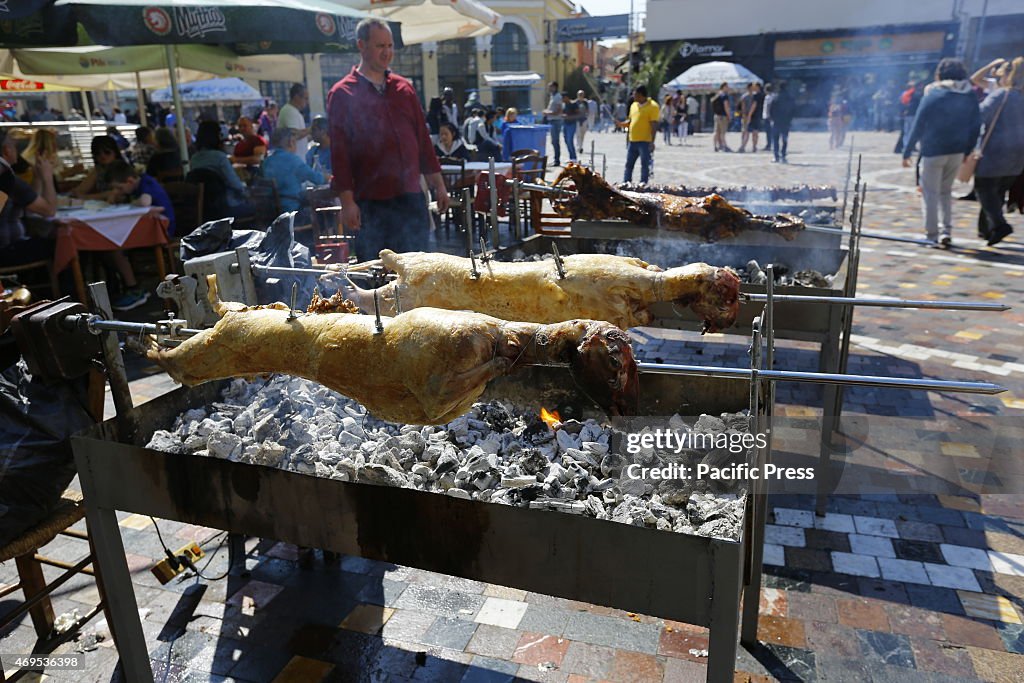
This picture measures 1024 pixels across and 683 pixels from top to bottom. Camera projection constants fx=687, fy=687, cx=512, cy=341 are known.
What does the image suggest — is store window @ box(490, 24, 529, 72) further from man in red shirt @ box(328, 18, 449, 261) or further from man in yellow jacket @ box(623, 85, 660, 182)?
man in red shirt @ box(328, 18, 449, 261)

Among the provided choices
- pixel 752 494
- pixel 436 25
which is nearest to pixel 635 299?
pixel 752 494

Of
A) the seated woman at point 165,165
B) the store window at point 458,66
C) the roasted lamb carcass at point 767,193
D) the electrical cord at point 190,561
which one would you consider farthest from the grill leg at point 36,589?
the store window at point 458,66

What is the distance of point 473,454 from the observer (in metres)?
2.66

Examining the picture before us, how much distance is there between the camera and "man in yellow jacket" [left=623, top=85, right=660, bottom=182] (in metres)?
12.5

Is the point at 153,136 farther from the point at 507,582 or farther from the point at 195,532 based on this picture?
the point at 507,582

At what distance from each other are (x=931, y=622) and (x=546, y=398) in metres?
1.96

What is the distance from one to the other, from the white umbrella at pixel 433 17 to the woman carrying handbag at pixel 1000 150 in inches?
271

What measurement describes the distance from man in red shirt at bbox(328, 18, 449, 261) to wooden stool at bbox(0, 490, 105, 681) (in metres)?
2.70

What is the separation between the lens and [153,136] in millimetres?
11141

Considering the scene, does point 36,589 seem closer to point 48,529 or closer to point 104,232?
point 48,529

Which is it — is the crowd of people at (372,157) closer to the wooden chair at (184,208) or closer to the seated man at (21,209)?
the seated man at (21,209)

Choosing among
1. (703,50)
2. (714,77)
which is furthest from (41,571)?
(703,50)

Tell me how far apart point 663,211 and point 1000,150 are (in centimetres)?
650

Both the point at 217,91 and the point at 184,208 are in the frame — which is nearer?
the point at 184,208
